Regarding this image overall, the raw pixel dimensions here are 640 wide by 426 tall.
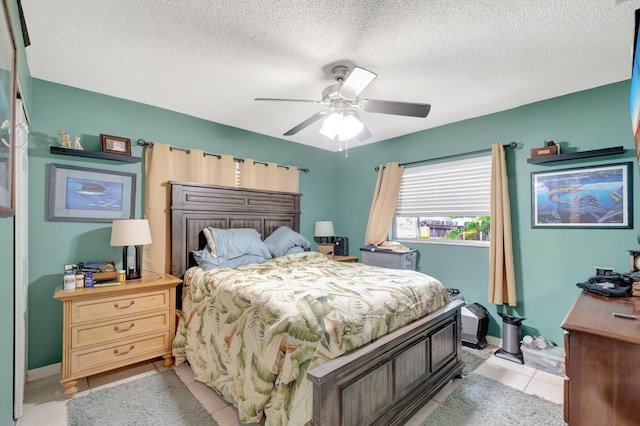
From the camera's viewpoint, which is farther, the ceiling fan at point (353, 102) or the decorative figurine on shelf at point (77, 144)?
the decorative figurine on shelf at point (77, 144)

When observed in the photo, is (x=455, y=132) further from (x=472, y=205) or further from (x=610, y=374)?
(x=610, y=374)

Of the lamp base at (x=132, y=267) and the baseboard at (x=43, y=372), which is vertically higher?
the lamp base at (x=132, y=267)

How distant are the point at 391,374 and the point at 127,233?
7.98ft

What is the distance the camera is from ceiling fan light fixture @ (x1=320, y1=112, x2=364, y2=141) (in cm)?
246

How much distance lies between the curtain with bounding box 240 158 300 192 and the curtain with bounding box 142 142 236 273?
0.61 m

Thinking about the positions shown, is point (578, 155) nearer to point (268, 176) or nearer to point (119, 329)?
point (268, 176)

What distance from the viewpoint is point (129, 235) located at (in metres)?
2.58

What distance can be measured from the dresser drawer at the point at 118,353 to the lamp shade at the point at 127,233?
0.82 meters

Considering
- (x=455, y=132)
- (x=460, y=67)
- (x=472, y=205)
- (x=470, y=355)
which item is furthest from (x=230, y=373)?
(x=455, y=132)

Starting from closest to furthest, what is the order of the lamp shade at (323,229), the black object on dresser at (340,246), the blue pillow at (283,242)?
1. the blue pillow at (283,242)
2. the lamp shade at (323,229)
3. the black object on dresser at (340,246)

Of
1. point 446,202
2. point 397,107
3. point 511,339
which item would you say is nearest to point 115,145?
point 397,107

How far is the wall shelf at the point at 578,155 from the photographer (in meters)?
2.53

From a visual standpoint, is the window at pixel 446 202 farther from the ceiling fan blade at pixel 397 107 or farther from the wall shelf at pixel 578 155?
the ceiling fan blade at pixel 397 107

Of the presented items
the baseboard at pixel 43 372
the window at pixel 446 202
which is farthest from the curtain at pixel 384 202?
the baseboard at pixel 43 372
